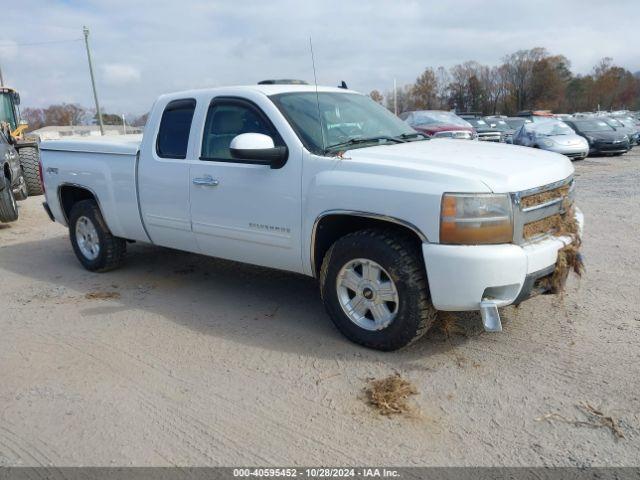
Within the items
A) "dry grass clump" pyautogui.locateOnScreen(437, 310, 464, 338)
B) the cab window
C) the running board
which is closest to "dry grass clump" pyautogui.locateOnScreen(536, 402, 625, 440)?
the running board

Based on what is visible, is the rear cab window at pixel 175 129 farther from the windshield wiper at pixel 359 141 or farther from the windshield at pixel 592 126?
the windshield at pixel 592 126

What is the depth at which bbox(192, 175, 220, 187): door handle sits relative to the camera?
4.66 meters

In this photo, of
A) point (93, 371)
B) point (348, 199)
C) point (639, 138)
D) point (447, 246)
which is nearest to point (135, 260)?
point (93, 371)

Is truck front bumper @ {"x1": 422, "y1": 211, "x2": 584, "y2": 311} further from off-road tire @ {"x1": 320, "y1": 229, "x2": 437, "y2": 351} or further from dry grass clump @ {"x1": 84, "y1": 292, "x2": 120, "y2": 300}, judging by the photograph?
dry grass clump @ {"x1": 84, "y1": 292, "x2": 120, "y2": 300}

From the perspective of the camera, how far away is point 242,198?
4.52 m

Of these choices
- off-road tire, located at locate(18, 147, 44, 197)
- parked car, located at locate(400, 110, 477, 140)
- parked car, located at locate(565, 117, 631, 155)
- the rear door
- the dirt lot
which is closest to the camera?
the dirt lot

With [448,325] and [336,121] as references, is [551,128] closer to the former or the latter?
[336,121]

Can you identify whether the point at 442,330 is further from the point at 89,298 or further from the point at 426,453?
the point at 89,298

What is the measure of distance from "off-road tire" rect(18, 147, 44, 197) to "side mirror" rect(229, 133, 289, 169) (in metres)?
10.0

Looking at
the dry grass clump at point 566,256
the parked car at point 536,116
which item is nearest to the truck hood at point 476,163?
the dry grass clump at point 566,256

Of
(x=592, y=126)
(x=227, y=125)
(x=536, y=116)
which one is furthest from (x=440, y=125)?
(x=536, y=116)

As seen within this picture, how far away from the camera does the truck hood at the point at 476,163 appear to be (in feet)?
11.6

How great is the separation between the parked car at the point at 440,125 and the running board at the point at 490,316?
37.4ft

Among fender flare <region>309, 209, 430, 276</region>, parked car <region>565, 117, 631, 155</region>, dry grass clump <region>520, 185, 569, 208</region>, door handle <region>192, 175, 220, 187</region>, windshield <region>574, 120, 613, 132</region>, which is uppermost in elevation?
door handle <region>192, 175, 220, 187</region>
